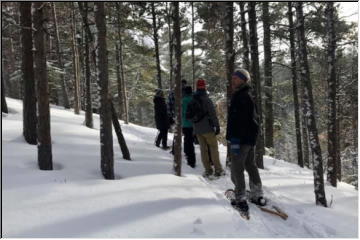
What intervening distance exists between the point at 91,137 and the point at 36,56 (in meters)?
4.44

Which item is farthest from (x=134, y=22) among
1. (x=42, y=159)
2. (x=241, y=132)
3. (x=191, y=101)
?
(x=241, y=132)

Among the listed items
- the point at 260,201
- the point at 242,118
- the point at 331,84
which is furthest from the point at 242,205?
the point at 331,84

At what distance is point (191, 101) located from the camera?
10.1m

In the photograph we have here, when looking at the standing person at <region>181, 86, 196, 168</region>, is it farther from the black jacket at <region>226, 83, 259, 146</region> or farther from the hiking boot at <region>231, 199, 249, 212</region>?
the hiking boot at <region>231, 199, 249, 212</region>

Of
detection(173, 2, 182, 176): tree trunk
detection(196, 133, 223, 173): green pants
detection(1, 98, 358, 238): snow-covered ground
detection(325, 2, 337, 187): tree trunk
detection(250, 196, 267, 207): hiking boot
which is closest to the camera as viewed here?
detection(1, 98, 358, 238): snow-covered ground

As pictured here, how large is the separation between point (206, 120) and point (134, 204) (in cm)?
377

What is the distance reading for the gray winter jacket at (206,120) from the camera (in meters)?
9.77

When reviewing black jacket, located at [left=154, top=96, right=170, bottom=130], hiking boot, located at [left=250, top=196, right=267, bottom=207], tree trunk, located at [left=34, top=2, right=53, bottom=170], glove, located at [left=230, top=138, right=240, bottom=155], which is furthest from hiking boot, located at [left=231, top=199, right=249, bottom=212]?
black jacket, located at [left=154, top=96, right=170, bottom=130]

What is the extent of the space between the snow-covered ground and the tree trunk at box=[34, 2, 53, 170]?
367 millimetres

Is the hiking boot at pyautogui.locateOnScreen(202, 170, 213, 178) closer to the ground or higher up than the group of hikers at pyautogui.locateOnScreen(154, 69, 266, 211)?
closer to the ground

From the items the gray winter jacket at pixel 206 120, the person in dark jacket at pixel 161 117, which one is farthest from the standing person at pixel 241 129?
the person in dark jacket at pixel 161 117

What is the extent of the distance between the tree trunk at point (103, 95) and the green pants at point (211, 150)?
2499mm

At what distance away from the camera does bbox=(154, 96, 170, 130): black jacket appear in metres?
13.9

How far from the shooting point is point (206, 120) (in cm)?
983
